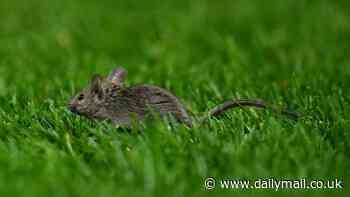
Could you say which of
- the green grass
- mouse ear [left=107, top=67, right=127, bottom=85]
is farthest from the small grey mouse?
the green grass

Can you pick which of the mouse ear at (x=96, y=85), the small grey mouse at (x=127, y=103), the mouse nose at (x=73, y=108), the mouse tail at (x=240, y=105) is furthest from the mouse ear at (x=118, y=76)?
the mouse tail at (x=240, y=105)

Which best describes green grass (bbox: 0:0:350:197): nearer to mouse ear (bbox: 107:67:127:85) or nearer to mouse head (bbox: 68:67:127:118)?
mouse head (bbox: 68:67:127:118)

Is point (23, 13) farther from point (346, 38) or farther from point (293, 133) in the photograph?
point (293, 133)

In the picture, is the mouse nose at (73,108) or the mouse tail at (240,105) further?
the mouse nose at (73,108)

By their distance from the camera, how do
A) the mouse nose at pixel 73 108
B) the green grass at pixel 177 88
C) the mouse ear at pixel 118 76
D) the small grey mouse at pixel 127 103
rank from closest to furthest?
the green grass at pixel 177 88 < the small grey mouse at pixel 127 103 < the mouse nose at pixel 73 108 < the mouse ear at pixel 118 76

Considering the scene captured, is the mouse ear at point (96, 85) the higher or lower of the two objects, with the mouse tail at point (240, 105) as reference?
higher

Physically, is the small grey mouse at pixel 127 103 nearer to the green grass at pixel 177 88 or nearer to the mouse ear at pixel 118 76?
the mouse ear at pixel 118 76

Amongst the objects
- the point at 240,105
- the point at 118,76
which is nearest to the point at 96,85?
the point at 118,76

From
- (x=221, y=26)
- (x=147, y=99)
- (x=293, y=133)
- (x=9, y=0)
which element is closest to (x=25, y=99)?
(x=147, y=99)
